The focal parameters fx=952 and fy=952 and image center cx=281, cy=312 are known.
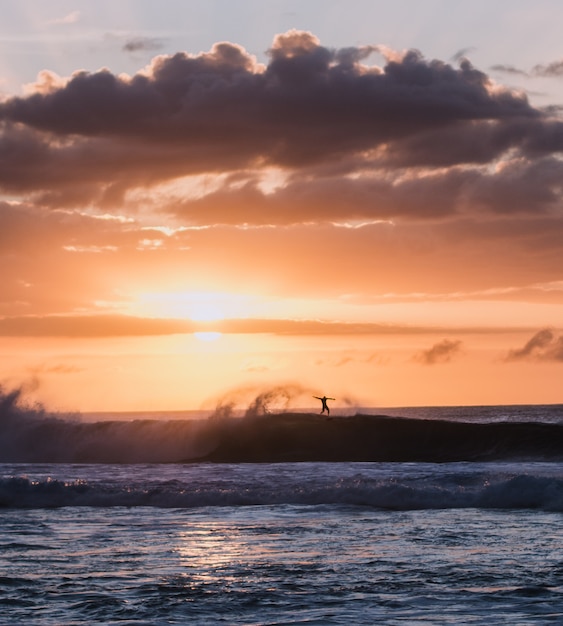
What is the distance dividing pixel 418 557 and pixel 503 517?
6132 millimetres

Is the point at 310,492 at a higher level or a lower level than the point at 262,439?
lower

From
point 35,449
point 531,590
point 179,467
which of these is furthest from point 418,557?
point 35,449

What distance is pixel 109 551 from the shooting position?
54.2 ft

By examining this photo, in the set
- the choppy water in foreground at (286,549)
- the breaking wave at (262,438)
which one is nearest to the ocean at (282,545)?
the choppy water in foreground at (286,549)

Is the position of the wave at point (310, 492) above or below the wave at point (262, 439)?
below

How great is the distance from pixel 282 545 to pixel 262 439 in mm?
30371

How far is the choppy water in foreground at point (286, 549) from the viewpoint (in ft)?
39.3

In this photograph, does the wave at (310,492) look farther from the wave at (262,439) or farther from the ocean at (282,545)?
the wave at (262,439)

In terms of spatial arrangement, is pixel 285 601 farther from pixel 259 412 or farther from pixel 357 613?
pixel 259 412

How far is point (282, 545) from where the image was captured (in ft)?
56.2

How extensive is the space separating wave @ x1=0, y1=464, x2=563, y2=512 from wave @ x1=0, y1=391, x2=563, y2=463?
15.6 meters

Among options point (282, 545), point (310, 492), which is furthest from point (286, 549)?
point (310, 492)

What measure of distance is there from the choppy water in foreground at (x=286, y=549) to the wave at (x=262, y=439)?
14486 mm

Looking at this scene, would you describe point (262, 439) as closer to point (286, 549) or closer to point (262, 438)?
point (262, 438)
